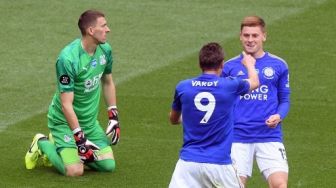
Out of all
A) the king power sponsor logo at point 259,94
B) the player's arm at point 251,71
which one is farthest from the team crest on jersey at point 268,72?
the player's arm at point 251,71

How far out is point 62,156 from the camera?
13734 mm

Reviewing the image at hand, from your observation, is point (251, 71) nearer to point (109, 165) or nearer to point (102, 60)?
point (102, 60)

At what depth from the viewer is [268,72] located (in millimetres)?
11719

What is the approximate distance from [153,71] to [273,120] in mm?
7353

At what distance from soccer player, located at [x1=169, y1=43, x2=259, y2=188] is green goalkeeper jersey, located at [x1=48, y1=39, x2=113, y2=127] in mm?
2821

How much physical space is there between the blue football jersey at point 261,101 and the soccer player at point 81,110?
2.17m

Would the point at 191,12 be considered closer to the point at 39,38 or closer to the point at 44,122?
the point at 39,38

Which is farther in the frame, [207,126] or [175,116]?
[175,116]

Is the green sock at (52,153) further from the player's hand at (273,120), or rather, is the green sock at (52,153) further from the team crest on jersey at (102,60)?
the player's hand at (273,120)

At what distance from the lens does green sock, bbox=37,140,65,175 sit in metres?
13.7

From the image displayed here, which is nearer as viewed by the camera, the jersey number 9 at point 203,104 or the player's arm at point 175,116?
the jersey number 9 at point 203,104

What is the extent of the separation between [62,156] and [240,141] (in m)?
2.75

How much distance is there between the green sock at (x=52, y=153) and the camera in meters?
13.7

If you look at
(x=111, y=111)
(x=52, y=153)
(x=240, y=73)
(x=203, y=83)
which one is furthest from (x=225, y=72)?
(x=52, y=153)
